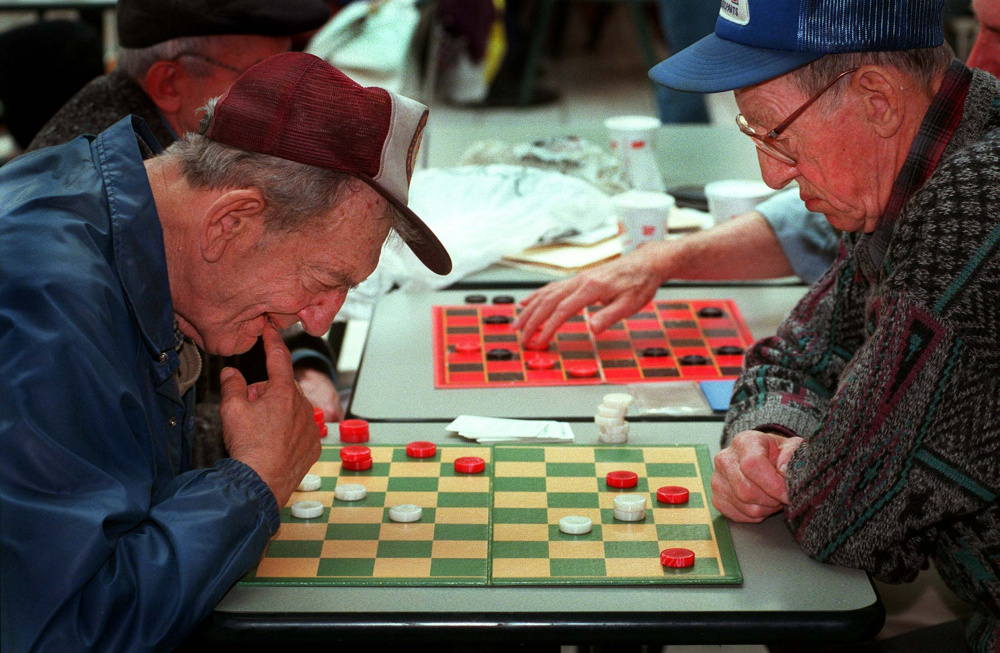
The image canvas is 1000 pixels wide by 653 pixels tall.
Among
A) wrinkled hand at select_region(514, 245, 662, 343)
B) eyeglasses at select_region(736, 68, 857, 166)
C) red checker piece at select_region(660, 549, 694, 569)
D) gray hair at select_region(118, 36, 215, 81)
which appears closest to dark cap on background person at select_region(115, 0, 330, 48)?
gray hair at select_region(118, 36, 215, 81)

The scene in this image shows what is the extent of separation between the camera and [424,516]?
1533mm

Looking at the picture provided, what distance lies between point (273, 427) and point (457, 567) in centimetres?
31

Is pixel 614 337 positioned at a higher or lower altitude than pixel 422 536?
lower

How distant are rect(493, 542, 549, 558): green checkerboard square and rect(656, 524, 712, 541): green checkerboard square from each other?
16 cm

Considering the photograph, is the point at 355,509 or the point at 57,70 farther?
the point at 57,70

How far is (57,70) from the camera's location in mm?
3961

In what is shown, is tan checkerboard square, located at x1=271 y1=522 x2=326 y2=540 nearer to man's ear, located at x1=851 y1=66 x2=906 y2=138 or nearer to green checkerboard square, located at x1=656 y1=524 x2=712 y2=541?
green checkerboard square, located at x1=656 y1=524 x2=712 y2=541

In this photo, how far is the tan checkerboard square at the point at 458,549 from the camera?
56.1 inches

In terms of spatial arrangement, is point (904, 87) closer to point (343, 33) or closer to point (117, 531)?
point (117, 531)

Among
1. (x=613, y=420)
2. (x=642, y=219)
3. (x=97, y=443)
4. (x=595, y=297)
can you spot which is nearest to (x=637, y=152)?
(x=642, y=219)

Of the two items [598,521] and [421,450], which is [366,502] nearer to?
[421,450]

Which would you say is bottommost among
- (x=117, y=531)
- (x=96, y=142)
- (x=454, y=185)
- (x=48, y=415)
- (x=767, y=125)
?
(x=454, y=185)

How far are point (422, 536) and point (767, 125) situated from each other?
0.72 metres

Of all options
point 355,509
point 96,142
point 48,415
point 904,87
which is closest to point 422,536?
point 355,509
